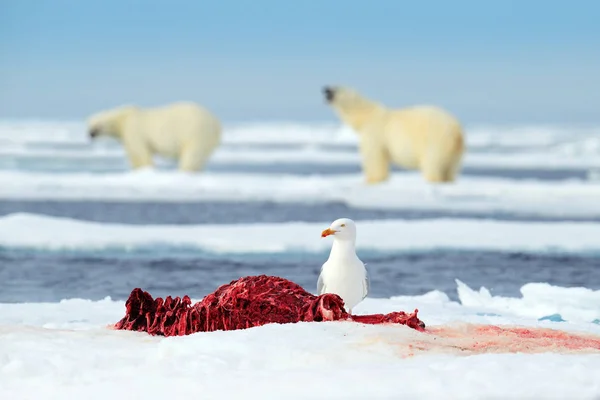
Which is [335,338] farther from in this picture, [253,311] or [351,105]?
[351,105]

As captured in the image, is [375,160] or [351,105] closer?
[375,160]

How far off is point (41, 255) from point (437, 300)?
464 cm

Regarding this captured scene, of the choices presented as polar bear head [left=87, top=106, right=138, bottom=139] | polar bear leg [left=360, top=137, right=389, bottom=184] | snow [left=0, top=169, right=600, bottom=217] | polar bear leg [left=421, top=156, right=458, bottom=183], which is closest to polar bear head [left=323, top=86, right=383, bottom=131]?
polar bear leg [left=360, top=137, right=389, bottom=184]

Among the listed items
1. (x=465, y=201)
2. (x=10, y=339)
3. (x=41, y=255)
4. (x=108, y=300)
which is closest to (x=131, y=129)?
(x=465, y=201)

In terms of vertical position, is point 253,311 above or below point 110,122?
below

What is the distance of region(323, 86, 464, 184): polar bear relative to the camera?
1638cm

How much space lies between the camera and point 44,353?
4.84m

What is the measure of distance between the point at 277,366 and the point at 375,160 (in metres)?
12.9

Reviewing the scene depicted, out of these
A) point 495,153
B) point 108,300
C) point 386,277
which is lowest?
point 108,300

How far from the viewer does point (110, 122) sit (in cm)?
2008

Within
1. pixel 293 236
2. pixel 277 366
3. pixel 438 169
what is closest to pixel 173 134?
pixel 438 169

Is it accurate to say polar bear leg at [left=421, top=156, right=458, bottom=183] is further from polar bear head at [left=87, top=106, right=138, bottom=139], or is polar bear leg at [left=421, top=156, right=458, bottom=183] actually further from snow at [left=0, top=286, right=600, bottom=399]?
snow at [left=0, top=286, right=600, bottom=399]

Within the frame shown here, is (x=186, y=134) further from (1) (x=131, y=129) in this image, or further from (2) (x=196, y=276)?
(2) (x=196, y=276)

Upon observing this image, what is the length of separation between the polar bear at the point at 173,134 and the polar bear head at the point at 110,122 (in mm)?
96
